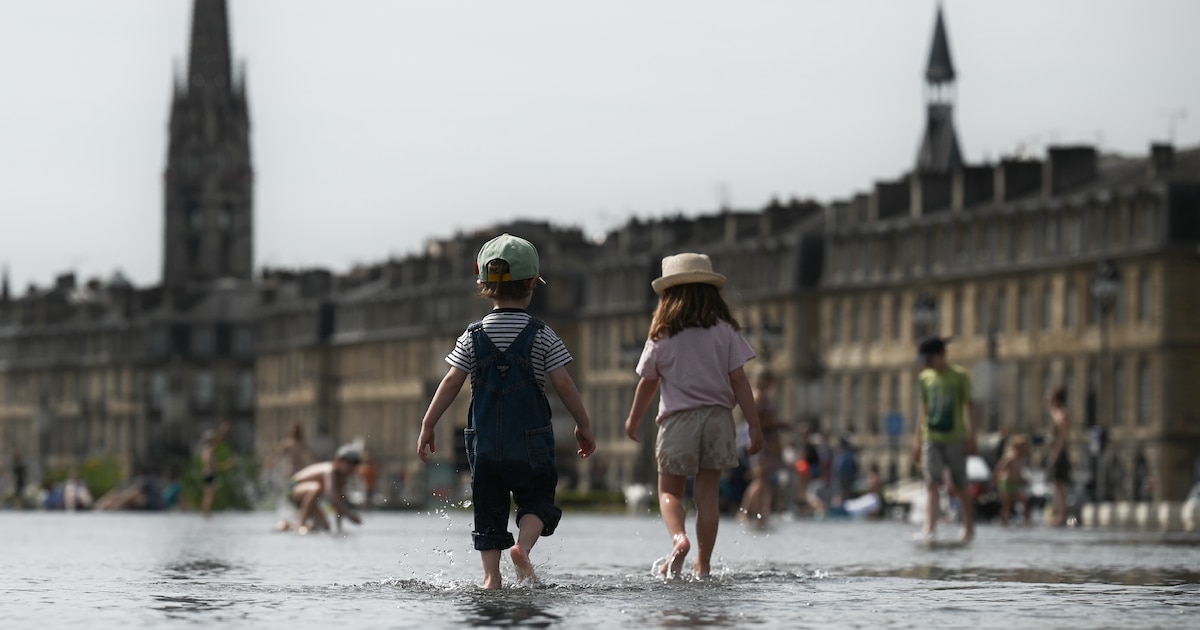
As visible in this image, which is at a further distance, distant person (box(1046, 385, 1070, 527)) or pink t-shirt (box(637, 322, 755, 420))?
distant person (box(1046, 385, 1070, 527))

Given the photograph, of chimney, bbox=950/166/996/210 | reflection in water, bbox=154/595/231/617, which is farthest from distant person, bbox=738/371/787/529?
chimney, bbox=950/166/996/210

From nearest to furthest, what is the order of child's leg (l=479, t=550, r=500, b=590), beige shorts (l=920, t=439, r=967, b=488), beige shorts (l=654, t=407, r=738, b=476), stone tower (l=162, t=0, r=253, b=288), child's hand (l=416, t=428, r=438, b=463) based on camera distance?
1. child's hand (l=416, t=428, r=438, b=463)
2. child's leg (l=479, t=550, r=500, b=590)
3. beige shorts (l=654, t=407, r=738, b=476)
4. beige shorts (l=920, t=439, r=967, b=488)
5. stone tower (l=162, t=0, r=253, b=288)

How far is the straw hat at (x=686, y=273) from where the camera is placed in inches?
613

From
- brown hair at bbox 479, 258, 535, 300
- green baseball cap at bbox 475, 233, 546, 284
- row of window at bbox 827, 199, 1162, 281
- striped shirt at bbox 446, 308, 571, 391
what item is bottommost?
striped shirt at bbox 446, 308, 571, 391

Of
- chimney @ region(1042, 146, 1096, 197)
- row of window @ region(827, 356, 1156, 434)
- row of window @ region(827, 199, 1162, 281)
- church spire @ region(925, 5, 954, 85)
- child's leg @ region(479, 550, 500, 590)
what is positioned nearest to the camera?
child's leg @ region(479, 550, 500, 590)

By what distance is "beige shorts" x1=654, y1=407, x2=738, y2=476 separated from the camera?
1552cm

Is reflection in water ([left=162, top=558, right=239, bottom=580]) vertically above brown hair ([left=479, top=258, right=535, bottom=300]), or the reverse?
brown hair ([left=479, top=258, right=535, bottom=300])

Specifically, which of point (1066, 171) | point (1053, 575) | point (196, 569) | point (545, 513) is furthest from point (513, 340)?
point (1066, 171)

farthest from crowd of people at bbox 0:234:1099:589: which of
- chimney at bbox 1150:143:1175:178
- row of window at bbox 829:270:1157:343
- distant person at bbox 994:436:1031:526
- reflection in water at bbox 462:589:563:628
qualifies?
chimney at bbox 1150:143:1175:178

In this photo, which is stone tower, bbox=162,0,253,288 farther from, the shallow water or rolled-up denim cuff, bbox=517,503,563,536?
rolled-up denim cuff, bbox=517,503,563,536

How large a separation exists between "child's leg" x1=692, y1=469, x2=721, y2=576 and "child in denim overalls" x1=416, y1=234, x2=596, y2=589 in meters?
1.76

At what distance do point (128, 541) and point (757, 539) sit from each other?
544 centimetres

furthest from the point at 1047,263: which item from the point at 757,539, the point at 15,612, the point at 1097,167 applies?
the point at 15,612

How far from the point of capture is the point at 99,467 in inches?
3460
